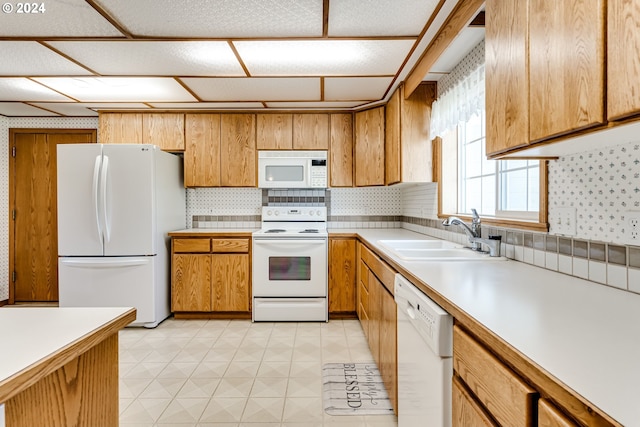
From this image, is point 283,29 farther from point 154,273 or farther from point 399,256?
point 154,273

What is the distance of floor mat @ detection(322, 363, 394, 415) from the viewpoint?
200cm

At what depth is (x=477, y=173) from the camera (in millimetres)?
2449

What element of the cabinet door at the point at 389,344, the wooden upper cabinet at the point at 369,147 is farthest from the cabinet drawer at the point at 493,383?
the wooden upper cabinet at the point at 369,147

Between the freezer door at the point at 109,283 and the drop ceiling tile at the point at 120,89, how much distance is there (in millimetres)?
1504

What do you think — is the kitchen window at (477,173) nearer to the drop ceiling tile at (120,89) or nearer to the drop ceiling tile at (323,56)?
the drop ceiling tile at (323,56)

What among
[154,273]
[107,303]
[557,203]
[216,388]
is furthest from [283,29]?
[107,303]

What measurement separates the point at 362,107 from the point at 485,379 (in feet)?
10.3

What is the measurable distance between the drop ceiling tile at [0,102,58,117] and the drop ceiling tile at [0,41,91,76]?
110 cm

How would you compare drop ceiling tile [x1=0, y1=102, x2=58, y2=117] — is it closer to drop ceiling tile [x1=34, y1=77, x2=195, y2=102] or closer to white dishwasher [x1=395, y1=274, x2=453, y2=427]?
drop ceiling tile [x1=34, y1=77, x2=195, y2=102]

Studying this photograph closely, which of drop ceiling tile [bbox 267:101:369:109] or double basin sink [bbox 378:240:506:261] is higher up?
drop ceiling tile [bbox 267:101:369:109]

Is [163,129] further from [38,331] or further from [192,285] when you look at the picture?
[38,331]

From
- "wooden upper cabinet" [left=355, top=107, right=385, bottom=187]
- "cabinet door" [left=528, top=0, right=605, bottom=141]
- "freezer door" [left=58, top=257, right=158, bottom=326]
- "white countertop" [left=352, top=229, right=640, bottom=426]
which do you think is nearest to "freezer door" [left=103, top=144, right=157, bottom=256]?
"freezer door" [left=58, top=257, right=158, bottom=326]

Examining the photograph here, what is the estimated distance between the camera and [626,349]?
70 cm

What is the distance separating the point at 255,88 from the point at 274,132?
0.75m
